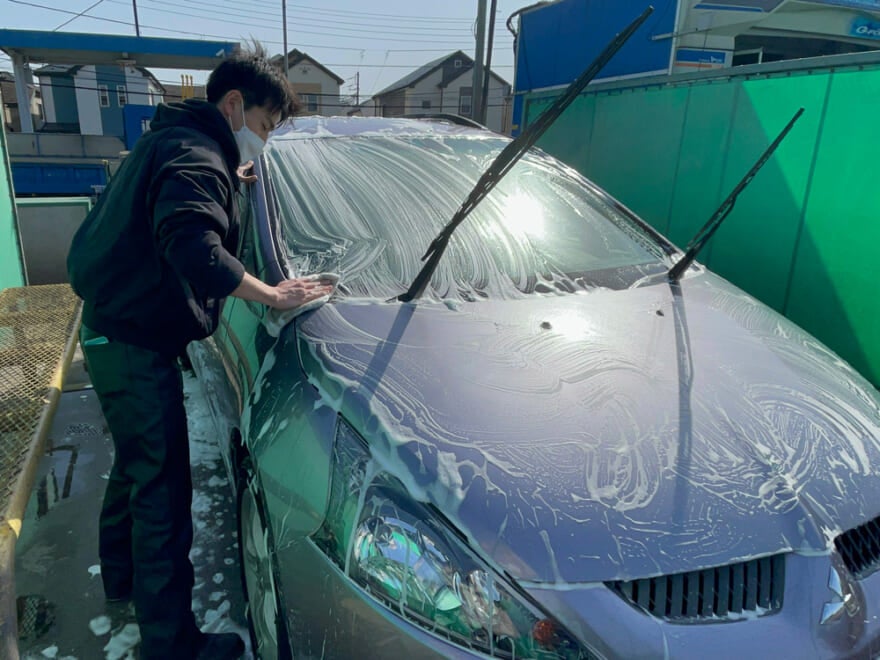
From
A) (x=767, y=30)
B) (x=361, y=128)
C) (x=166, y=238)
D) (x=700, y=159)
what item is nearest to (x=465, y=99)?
(x=767, y=30)

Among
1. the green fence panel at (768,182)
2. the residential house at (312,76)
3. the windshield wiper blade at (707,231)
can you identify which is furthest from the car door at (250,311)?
the residential house at (312,76)

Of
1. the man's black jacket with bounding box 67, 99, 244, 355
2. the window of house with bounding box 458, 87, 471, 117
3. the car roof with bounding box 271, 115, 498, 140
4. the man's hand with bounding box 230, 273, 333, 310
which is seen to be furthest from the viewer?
the window of house with bounding box 458, 87, 471, 117

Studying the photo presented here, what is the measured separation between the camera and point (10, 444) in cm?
249

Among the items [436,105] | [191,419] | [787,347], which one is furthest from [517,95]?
[436,105]

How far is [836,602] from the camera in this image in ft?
4.32

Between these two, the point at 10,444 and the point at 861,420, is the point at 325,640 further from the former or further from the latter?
the point at 10,444

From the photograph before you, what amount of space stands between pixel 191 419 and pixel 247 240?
170 cm

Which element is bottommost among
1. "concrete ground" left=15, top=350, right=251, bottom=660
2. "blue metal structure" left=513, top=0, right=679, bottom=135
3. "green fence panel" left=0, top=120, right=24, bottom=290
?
"concrete ground" left=15, top=350, right=251, bottom=660

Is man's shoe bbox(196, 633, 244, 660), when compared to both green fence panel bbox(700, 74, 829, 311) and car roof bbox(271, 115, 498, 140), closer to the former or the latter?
car roof bbox(271, 115, 498, 140)

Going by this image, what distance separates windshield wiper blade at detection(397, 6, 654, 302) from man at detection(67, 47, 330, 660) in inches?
12.9

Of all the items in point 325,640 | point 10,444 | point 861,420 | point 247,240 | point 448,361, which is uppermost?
point 247,240

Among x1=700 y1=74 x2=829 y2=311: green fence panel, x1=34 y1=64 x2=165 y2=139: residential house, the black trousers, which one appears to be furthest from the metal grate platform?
x1=34 y1=64 x2=165 y2=139: residential house

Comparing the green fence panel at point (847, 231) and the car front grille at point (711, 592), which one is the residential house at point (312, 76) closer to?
the green fence panel at point (847, 231)

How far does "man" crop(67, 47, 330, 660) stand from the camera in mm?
1747
